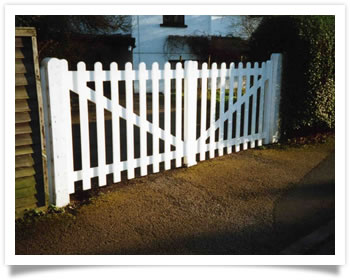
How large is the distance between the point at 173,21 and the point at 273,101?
1170 cm

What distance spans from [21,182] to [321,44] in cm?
523

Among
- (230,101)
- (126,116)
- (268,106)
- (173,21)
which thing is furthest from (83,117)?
(173,21)

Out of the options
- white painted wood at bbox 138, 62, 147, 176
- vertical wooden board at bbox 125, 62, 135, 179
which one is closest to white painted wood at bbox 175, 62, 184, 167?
white painted wood at bbox 138, 62, 147, 176

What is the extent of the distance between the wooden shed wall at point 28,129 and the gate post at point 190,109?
2.14 metres

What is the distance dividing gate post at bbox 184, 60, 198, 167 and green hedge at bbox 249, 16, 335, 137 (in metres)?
2.09

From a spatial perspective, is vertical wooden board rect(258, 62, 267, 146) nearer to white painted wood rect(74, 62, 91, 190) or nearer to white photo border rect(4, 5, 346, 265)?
white photo border rect(4, 5, 346, 265)

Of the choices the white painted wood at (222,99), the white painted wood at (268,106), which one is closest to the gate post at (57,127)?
the white painted wood at (222,99)

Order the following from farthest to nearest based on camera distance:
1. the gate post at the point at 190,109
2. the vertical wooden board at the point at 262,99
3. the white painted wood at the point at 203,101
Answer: the vertical wooden board at the point at 262,99 < the white painted wood at the point at 203,101 < the gate post at the point at 190,109

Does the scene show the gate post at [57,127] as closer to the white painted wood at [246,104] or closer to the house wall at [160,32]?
the white painted wood at [246,104]

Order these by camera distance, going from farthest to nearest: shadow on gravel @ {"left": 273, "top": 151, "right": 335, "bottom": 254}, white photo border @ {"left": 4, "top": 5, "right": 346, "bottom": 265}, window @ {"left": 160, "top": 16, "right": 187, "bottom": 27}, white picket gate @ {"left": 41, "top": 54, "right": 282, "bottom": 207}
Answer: window @ {"left": 160, "top": 16, "right": 187, "bottom": 27}, white picket gate @ {"left": 41, "top": 54, "right": 282, "bottom": 207}, shadow on gravel @ {"left": 273, "top": 151, "right": 335, "bottom": 254}, white photo border @ {"left": 4, "top": 5, "right": 346, "bottom": 265}

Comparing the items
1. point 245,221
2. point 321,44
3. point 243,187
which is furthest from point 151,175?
point 321,44

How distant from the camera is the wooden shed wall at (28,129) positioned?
136 inches

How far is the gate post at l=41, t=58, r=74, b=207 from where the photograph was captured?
366 centimetres
